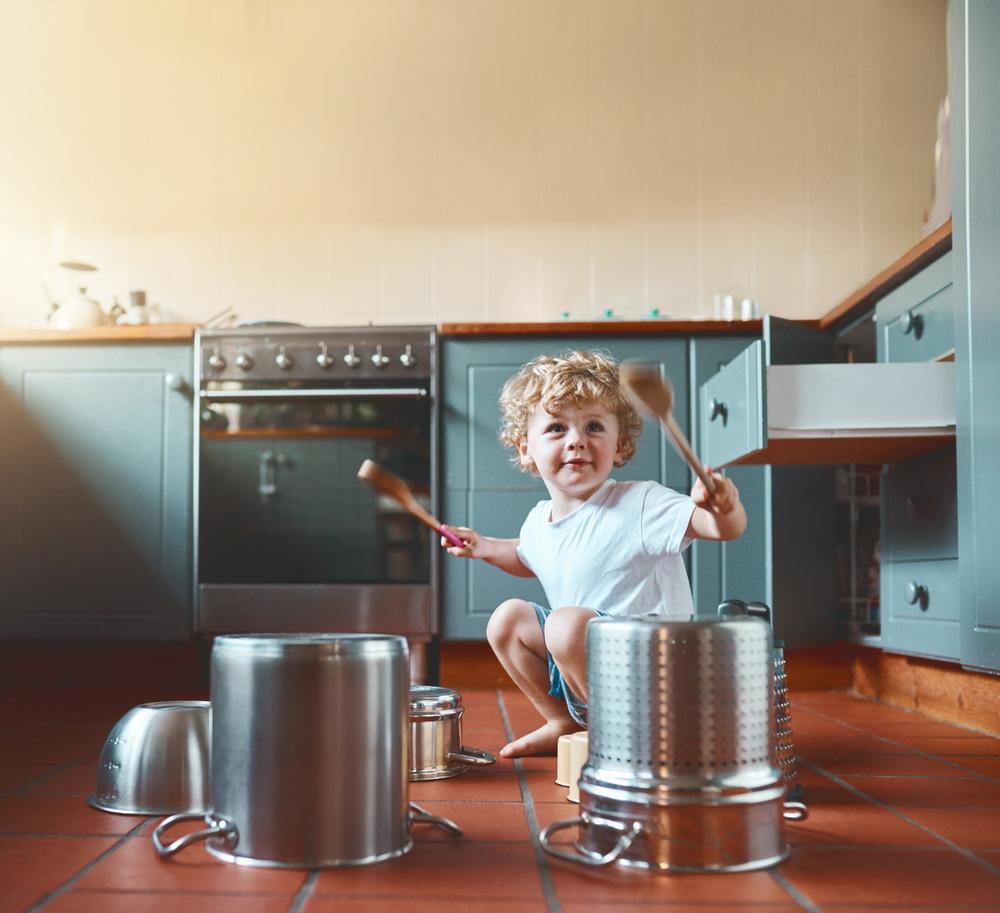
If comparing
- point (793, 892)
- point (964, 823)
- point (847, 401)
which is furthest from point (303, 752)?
point (847, 401)

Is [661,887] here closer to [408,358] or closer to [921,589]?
[921,589]

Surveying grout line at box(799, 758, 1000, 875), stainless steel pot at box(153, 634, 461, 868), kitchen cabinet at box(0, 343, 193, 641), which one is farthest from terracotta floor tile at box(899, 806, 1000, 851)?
kitchen cabinet at box(0, 343, 193, 641)

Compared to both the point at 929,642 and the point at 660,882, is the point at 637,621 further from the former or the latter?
the point at 929,642

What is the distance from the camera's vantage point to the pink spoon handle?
159 centimetres

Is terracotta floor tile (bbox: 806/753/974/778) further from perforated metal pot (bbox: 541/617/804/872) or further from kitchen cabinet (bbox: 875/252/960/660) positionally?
perforated metal pot (bbox: 541/617/804/872)

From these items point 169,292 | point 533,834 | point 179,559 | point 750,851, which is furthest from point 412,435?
point 750,851

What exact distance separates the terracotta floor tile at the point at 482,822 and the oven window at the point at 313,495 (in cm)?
129

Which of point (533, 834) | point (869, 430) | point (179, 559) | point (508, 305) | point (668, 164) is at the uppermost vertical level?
point (668, 164)

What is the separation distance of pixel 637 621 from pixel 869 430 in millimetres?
891

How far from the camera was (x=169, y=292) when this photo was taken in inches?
129

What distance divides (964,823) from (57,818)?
1.03 m

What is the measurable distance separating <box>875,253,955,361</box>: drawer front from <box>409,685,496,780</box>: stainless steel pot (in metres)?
1.05

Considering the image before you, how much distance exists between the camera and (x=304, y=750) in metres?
1.01

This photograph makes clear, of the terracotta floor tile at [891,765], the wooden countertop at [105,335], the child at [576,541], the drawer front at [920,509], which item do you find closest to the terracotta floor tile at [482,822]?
the child at [576,541]
